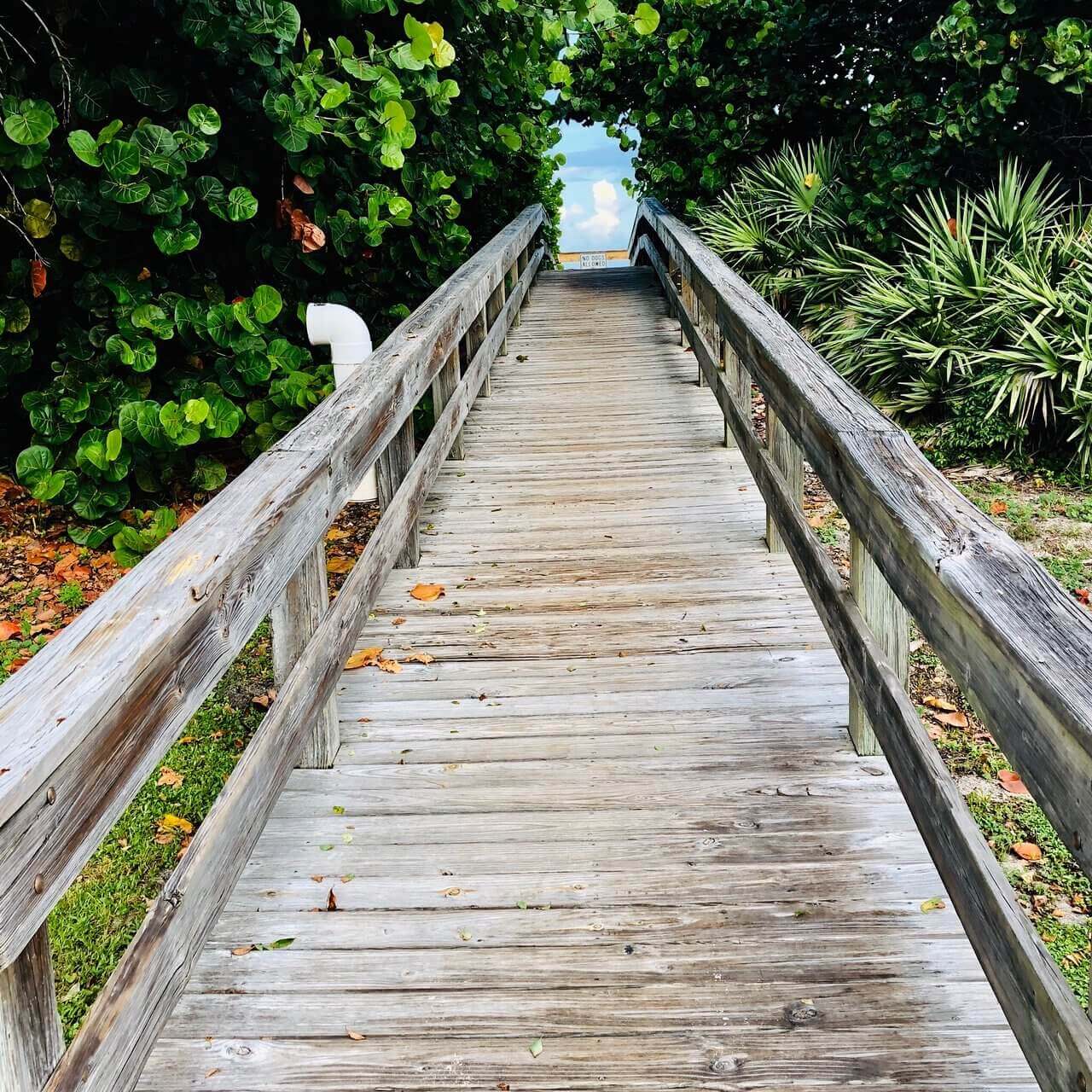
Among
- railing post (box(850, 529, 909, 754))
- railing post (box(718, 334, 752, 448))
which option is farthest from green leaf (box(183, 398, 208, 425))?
railing post (box(850, 529, 909, 754))

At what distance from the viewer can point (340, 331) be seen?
562 centimetres

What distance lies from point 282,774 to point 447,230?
453 cm

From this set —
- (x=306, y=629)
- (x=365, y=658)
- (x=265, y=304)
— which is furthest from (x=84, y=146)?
(x=306, y=629)

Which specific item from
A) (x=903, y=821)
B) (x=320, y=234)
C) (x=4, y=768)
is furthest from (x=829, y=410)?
(x=320, y=234)

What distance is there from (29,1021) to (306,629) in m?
1.59

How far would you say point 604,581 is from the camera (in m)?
4.44

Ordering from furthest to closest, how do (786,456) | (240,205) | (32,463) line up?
(32,463) → (240,205) → (786,456)

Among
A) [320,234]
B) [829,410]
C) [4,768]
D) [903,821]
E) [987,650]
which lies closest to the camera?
[4,768]

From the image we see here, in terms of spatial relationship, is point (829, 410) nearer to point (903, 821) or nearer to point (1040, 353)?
point (903, 821)

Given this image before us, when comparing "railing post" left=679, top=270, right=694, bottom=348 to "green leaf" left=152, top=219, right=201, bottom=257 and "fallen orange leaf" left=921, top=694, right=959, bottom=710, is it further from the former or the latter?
"fallen orange leaf" left=921, top=694, right=959, bottom=710

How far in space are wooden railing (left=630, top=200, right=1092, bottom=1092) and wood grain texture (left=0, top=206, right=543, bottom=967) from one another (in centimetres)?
129

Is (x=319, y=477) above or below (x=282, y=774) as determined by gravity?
above

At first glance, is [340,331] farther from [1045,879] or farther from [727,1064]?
[727,1064]

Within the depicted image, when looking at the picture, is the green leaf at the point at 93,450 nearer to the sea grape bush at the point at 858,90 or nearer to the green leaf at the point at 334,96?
the green leaf at the point at 334,96
